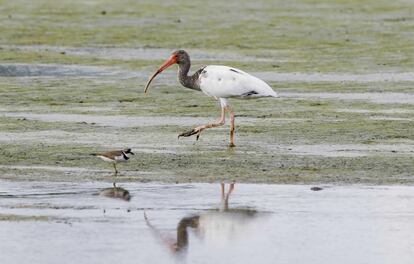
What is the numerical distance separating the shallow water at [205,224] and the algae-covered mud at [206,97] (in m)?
0.86

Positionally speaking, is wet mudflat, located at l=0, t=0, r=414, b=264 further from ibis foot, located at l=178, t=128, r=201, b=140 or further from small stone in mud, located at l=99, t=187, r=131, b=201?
ibis foot, located at l=178, t=128, r=201, b=140

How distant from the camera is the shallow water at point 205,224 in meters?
11.1

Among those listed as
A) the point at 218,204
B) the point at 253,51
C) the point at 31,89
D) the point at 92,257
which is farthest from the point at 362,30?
the point at 92,257

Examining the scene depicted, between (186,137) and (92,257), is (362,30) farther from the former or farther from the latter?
(92,257)

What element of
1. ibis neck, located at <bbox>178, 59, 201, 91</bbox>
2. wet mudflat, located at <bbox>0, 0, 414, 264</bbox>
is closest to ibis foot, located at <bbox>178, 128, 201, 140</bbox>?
wet mudflat, located at <bbox>0, 0, 414, 264</bbox>

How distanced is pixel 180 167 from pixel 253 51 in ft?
54.9

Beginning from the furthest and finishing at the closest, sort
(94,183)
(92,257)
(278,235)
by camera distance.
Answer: (94,183), (278,235), (92,257)

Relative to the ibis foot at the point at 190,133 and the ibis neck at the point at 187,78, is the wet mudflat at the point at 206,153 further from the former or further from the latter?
the ibis neck at the point at 187,78

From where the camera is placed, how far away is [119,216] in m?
12.7

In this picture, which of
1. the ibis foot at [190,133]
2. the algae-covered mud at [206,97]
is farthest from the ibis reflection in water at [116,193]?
the ibis foot at [190,133]

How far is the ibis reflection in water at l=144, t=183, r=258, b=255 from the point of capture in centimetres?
1157

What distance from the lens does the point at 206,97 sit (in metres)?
23.1

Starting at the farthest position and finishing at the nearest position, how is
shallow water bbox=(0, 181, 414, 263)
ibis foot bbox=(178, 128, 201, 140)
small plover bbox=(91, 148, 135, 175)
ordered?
1. ibis foot bbox=(178, 128, 201, 140)
2. small plover bbox=(91, 148, 135, 175)
3. shallow water bbox=(0, 181, 414, 263)

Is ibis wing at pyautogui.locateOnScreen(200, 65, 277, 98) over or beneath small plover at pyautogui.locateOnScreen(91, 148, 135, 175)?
over
